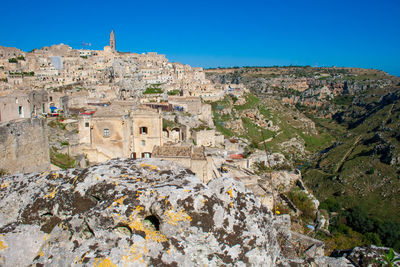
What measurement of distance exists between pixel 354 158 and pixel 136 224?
6057 centimetres

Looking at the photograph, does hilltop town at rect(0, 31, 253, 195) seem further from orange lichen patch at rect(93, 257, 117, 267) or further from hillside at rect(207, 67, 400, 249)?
hillside at rect(207, 67, 400, 249)

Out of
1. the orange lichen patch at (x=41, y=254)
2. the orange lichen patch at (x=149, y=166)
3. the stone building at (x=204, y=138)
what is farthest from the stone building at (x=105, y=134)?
the stone building at (x=204, y=138)

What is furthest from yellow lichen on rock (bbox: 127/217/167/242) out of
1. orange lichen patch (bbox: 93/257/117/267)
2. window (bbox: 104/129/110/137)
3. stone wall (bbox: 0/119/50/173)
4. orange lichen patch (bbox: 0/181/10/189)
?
window (bbox: 104/129/110/137)

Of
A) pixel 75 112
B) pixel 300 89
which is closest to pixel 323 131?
pixel 300 89

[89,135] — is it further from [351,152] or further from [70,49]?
[70,49]

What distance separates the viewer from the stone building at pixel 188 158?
49.9 ft

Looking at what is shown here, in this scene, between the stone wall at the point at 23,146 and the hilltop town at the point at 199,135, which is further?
the hilltop town at the point at 199,135

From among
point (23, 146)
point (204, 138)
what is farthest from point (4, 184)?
point (204, 138)

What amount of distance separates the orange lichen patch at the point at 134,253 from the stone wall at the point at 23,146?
7815mm

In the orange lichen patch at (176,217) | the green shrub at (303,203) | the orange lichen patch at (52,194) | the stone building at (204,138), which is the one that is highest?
the orange lichen patch at (52,194)

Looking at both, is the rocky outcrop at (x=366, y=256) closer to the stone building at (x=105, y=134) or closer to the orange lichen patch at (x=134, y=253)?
the orange lichen patch at (x=134, y=253)

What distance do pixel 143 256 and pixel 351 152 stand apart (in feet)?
216

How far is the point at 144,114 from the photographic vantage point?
20.4 metres

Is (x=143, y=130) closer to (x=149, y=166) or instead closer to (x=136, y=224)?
(x=149, y=166)
